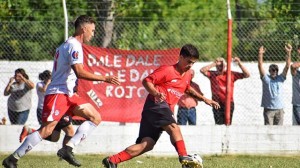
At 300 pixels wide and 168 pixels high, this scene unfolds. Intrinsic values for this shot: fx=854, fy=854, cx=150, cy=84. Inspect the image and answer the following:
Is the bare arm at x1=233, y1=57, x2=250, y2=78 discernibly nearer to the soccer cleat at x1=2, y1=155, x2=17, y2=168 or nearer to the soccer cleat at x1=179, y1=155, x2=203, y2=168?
the soccer cleat at x1=179, y1=155, x2=203, y2=168

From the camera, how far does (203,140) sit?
16594mm

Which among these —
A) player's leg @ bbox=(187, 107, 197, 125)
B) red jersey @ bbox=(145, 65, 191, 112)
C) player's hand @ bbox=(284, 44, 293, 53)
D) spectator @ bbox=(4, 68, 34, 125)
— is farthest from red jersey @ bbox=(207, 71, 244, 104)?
red jersey @ bbox=(145, 65, 191, 112)

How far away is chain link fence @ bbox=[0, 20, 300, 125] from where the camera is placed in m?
17.7

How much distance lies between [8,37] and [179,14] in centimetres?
1644

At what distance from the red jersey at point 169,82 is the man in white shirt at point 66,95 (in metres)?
0.64

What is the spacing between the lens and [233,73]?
55.5ft

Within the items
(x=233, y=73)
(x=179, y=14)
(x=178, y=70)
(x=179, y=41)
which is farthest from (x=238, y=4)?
(x=178, y=70)

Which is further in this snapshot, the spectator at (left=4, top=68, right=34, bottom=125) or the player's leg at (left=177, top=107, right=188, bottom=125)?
the spectator at (left=4, top=68, right=34, bottom=125)

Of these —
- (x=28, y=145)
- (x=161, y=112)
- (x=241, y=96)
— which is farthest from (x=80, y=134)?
(x=241, y=96)

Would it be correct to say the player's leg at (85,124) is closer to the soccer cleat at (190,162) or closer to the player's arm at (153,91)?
the player's arm at (153,91)

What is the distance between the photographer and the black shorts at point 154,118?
11.0m

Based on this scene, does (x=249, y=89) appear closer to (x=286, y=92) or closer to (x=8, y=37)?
(x=286, y=92)

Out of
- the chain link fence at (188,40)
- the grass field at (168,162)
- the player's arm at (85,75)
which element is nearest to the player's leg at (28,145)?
the player's arm at (85,75)

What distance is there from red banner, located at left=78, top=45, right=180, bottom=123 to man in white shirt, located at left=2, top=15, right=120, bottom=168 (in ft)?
16.8
